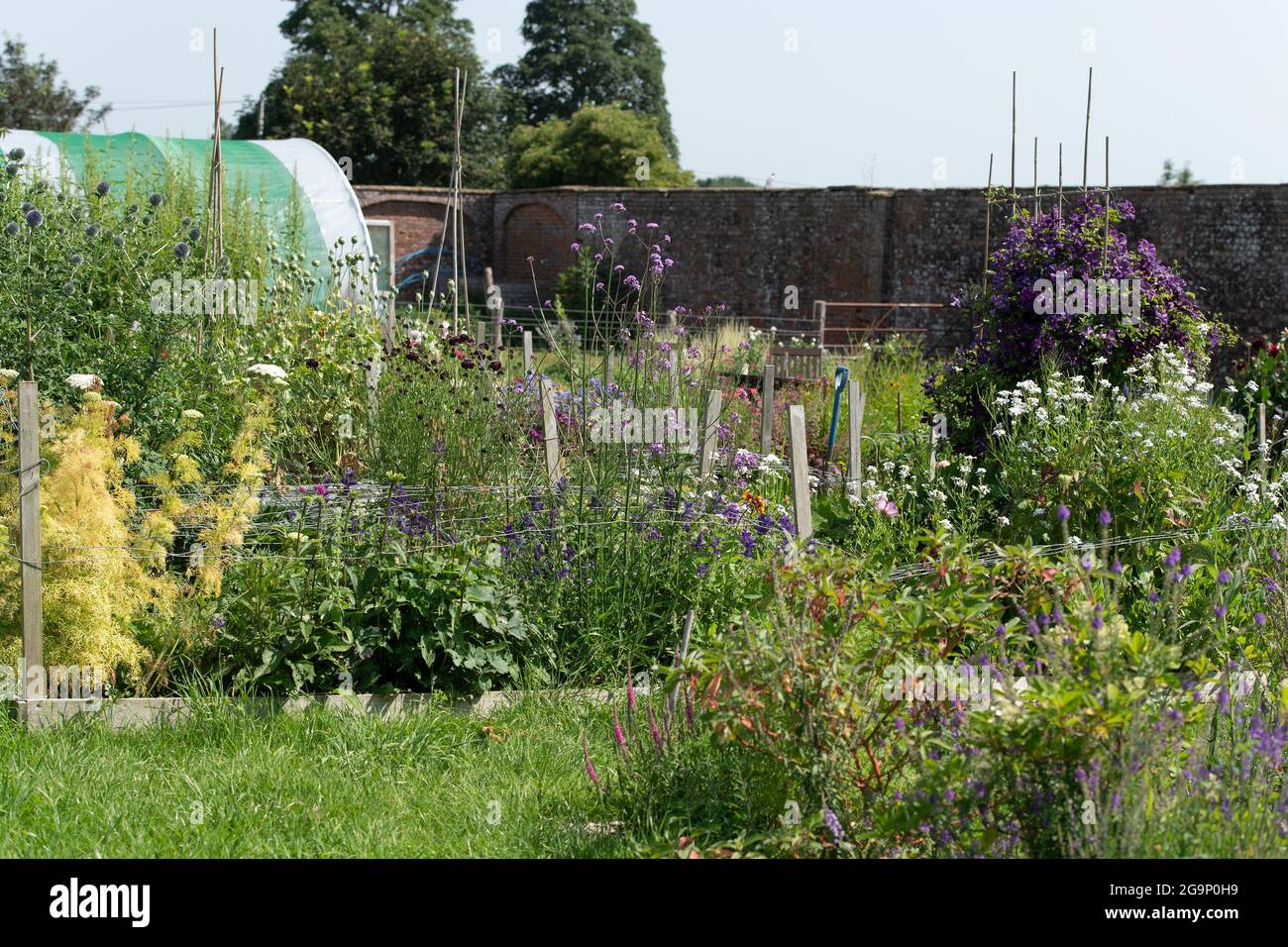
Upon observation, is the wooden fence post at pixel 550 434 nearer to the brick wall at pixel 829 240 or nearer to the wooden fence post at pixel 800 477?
the wooden fence post at pixel 800 477

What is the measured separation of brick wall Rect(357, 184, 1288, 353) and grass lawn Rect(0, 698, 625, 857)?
14.2 metres

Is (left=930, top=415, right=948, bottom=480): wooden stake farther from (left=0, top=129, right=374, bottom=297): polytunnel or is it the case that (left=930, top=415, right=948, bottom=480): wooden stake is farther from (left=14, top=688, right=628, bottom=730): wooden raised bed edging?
(left=0, top=129, right=374, bottom=297): polytunnel

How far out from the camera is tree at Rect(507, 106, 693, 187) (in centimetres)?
2795

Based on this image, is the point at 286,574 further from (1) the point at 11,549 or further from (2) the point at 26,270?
(2) the point at 26,270

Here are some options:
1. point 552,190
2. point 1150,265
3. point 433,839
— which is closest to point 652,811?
point 433,839

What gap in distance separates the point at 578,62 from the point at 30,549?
3892 cm

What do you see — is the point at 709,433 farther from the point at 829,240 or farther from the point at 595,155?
the point at 595,155

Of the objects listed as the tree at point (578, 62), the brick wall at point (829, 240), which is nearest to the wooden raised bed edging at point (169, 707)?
the brick wall at point (829, 240)

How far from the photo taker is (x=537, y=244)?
2475cm

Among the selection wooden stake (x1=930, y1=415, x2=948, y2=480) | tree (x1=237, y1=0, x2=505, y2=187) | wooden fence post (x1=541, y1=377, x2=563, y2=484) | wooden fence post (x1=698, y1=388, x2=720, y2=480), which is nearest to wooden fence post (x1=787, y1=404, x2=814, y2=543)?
wooden fence post (x1=698, y1=388, x2=720, y2=480)

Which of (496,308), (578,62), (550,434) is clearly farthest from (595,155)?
(550,434)

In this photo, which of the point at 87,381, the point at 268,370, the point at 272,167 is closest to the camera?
the point at 87,381

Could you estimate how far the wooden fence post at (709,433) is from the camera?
5443 millimetres
